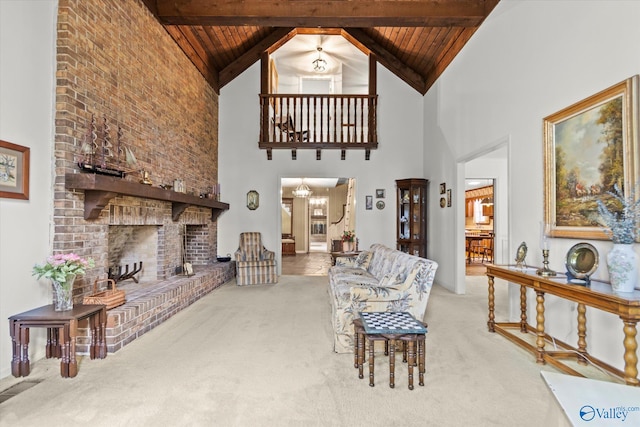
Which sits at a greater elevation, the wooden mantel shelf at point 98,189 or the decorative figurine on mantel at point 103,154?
the decorative figurine on mantel at point 103,154

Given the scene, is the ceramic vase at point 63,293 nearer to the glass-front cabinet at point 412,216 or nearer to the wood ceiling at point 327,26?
the wood ceiling at point 327,26

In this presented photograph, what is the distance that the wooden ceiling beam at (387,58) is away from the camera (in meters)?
7.20

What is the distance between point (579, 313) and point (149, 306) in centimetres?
407

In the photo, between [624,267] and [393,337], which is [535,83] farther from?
[393,337]

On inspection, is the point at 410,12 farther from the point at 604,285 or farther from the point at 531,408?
the point at 531,408

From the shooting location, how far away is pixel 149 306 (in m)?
3.61

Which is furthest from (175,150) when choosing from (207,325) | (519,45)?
(519,45)

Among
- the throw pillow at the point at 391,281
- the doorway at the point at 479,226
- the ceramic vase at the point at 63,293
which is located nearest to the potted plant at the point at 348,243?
the throw pillow at the point at 391,281

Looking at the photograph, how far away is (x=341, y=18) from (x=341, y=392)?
4.84 metres

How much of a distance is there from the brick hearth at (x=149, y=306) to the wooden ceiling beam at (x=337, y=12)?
3647mm

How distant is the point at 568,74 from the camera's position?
315 cm

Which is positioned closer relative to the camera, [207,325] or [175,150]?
[207,325]

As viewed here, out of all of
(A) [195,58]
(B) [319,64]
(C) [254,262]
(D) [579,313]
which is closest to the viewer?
(D) [579,313]

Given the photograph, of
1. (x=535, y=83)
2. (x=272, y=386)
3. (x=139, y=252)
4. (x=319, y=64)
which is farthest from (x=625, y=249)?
(x=319, y=64)
